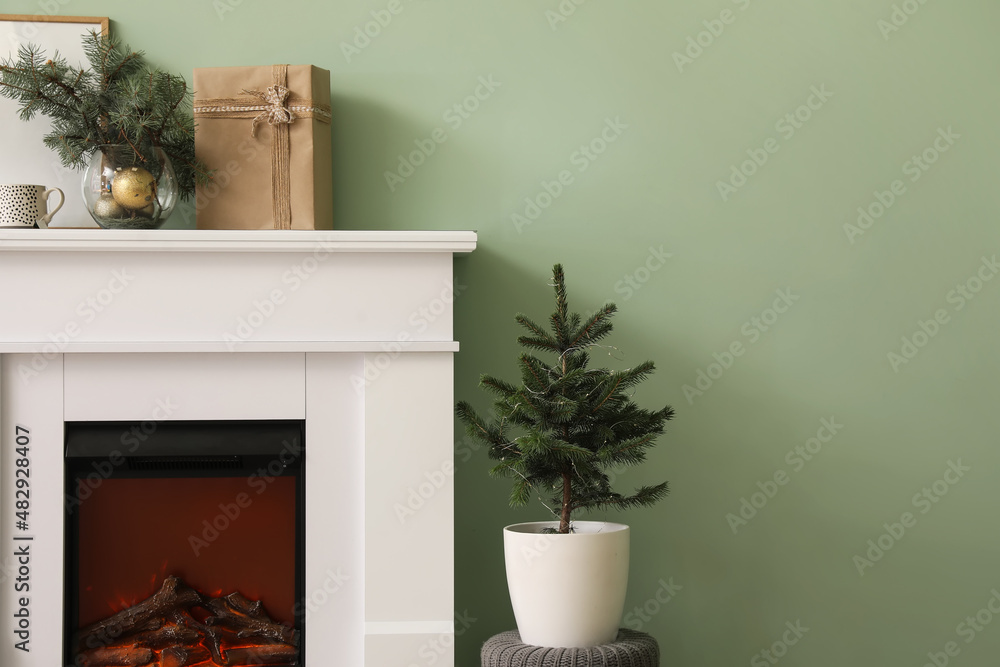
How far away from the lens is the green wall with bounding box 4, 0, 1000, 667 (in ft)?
6.83

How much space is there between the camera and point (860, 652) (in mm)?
2104

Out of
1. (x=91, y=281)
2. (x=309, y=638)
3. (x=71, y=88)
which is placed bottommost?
(x=309, y=638)

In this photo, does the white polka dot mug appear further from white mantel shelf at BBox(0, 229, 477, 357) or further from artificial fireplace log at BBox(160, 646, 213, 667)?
artificial fireplace log at BBox(160, 646, 213, 667)

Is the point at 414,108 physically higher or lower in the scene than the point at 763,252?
higher

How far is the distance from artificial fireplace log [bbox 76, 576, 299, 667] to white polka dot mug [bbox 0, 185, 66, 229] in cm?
84

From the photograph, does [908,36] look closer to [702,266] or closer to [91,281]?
[702,266]

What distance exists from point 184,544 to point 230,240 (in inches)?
28.6

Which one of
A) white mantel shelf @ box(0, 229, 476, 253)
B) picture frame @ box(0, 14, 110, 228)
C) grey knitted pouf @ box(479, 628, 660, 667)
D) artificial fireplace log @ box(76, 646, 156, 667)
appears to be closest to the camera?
grey knitted pouf @ box(479, 628, 660, 667)

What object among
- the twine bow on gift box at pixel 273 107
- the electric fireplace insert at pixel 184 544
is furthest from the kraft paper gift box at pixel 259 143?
the electric fireplace insert at pixel 184 544

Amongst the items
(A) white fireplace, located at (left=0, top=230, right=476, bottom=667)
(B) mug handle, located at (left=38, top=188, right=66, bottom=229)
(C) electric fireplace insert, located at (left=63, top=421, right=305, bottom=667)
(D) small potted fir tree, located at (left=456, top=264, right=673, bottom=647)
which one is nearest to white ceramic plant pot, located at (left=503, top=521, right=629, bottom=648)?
(D) small potted fir tree, located at (left=456, top=264, right=673, bottom=647)

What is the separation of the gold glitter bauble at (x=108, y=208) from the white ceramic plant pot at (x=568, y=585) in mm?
1064

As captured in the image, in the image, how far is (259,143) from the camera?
1893mm

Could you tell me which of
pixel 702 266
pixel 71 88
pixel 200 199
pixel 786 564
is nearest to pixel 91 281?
pixel 200 199

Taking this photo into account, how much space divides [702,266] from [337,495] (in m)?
Answer: 1.04
